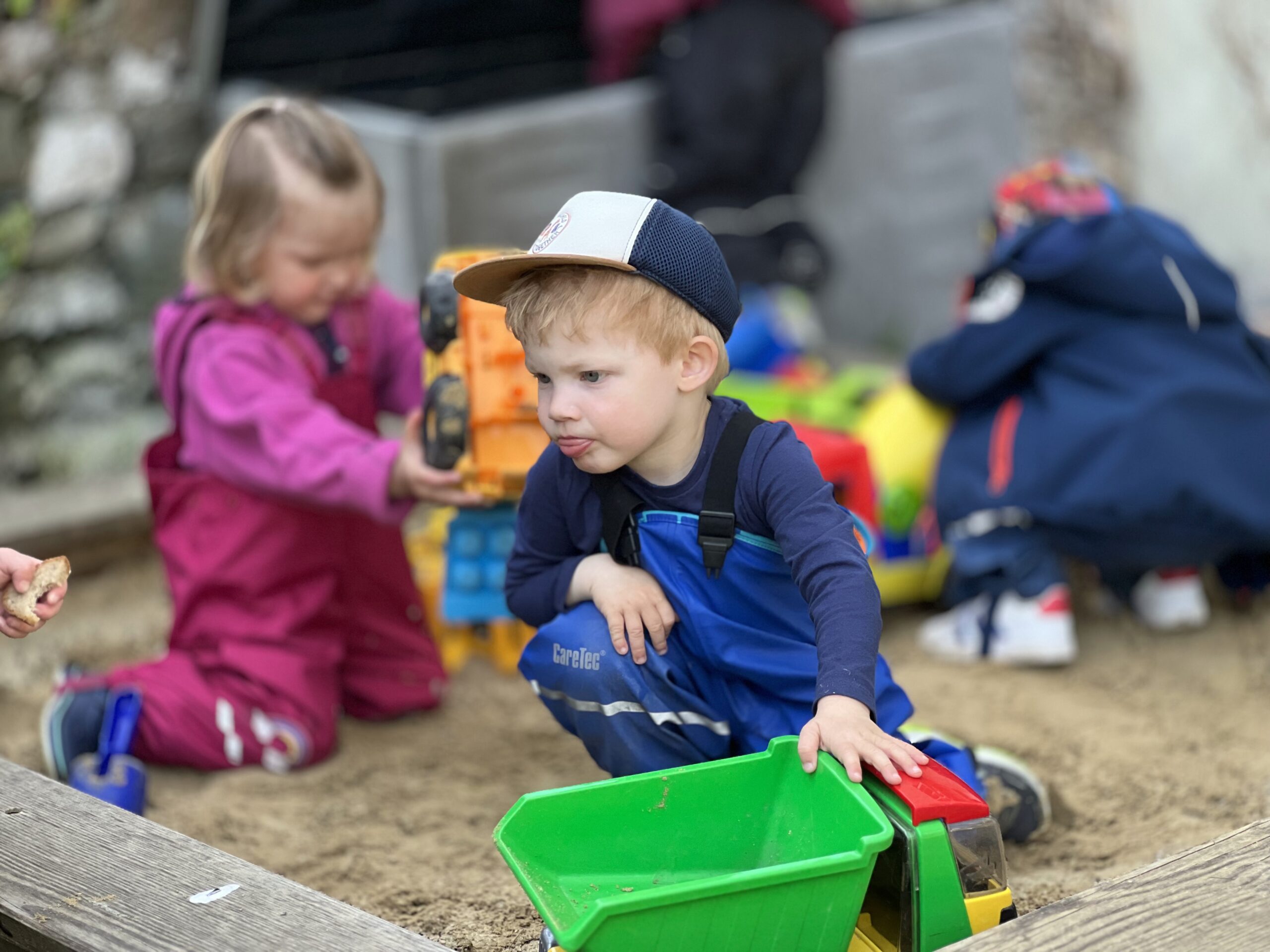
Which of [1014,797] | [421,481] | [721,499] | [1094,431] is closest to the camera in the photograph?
[721,499]

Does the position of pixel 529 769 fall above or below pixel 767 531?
below

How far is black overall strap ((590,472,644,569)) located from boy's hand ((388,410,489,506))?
454mm

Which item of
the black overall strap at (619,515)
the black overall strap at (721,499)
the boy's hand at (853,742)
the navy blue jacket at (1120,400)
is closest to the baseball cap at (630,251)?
the black overall strap at (721,499)

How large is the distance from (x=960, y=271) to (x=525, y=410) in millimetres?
2618

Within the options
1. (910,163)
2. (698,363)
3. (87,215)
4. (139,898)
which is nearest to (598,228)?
(698,363)

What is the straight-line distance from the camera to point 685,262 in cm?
155

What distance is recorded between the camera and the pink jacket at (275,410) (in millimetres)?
2148

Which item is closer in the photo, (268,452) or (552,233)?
(552,233)

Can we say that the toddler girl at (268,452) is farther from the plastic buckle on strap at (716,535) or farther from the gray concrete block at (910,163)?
the gray concrete block at (910,163)

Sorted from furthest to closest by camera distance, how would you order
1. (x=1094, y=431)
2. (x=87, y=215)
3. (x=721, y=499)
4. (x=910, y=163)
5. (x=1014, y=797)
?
(x=910, y=163) < (x=87, y=215) < (x=1094, y=431) < (x=1014, y=797) < (x=721, y=499)

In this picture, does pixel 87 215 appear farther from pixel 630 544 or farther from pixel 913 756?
pixel 913 756

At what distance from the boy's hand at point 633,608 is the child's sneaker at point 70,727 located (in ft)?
3.16

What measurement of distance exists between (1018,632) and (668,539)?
121 cm

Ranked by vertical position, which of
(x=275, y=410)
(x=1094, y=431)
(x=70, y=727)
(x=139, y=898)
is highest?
(x=275, y=410)
